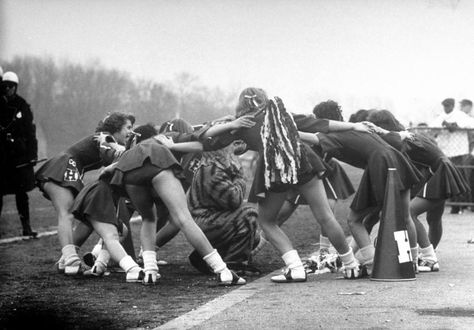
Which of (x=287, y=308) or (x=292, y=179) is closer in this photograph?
(x=287, y=308)

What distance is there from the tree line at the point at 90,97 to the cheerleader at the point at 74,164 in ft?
22.5

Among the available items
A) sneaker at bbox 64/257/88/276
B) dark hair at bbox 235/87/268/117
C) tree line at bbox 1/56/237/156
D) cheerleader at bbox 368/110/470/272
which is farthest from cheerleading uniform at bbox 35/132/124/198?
tree line at bbox 1/56/237/156

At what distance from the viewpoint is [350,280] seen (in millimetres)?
8461

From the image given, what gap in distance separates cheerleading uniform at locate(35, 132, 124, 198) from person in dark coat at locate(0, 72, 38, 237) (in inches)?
165

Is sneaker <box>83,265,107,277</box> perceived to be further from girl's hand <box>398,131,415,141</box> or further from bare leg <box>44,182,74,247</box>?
girl's hand <box>398,131,415,141</box>

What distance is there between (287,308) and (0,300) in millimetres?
2368

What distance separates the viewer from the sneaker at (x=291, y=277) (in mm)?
8391

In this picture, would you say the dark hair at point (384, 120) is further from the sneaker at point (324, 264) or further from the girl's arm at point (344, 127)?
the sneaker at point (324, 264)

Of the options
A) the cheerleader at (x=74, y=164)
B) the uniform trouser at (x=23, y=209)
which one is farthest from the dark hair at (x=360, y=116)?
the uniform trouser at (x=23, y=209)

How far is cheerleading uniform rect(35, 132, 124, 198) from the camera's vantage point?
979cm

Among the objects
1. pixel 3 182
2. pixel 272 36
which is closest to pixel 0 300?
pixel 272 36

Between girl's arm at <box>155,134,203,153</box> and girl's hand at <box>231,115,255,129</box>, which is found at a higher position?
girl's hand at <box>231,115,255,129</box>

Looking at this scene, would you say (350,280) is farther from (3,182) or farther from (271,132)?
(3,182)

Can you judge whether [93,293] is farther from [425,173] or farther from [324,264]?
[425,173]
